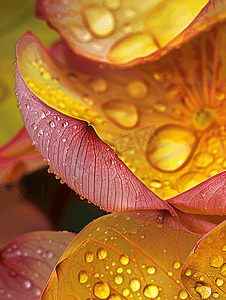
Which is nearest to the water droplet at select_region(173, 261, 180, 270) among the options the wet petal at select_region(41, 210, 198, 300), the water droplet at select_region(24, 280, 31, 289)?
the wet petal at select_region(41, 210, 198, 300)

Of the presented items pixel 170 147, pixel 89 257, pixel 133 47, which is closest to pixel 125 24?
pixel 133 47

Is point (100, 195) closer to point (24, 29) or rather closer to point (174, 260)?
point (174, 260)

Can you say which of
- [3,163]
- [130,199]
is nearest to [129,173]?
[130,199]

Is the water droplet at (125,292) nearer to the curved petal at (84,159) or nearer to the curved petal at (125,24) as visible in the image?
the curved petal at (84,159)

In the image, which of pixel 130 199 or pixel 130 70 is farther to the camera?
pixel 130 70

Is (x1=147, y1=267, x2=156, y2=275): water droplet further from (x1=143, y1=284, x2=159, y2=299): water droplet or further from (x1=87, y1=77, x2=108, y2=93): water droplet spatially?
(x1=87, y1=77, x2=108, y2=93): water droplet

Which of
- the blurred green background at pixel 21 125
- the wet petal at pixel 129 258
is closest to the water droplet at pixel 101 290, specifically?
the wet petal at pixel 129 258
